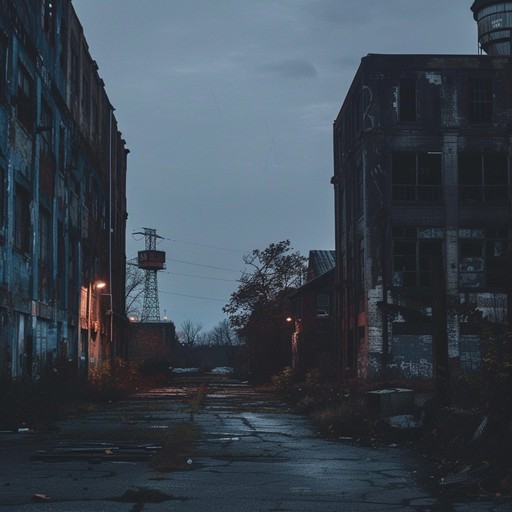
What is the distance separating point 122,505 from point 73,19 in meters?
28.1

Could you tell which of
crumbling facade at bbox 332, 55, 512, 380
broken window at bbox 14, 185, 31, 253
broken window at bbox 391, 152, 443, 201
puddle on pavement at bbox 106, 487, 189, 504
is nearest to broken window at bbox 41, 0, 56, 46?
broken window at bbox 14, 185, 31, 253

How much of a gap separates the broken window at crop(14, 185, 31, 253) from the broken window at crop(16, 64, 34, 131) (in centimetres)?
186

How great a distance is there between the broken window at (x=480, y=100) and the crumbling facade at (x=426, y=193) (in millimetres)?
45

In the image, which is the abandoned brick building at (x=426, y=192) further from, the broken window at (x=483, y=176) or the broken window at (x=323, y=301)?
the broken window at (x=323, y=301)

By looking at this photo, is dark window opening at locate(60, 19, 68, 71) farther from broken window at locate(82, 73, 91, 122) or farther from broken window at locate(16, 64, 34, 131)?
broken window at locate(16, 64, 34, 131)

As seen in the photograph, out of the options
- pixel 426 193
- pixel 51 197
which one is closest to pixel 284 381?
pixel 426 193

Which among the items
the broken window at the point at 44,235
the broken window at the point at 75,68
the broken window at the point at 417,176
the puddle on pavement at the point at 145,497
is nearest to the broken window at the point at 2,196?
the broken window at the point at 44,235

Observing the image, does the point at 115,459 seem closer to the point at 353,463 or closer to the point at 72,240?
the point at 353,463

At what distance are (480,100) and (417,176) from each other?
14.9ft

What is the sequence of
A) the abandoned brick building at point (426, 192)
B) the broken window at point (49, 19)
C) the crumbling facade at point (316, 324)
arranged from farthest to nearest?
the crumbling facade at point (316, 324), the abandoned brick building at point (426, 192), the broken window at point (49, 19)

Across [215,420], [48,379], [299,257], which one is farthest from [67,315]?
[299,257]

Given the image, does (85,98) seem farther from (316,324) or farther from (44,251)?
(316,324)

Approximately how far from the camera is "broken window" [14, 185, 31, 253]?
23.0m

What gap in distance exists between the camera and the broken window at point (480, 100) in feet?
129
